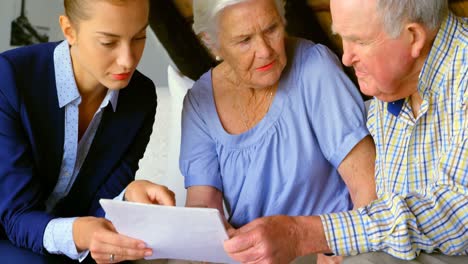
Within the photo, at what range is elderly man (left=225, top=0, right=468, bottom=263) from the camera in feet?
5.11

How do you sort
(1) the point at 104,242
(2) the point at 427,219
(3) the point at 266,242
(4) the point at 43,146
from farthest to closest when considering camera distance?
(4) the point at 43,146, (1) the point at 104,242, (3) the point at 266,242, (2) the point at 427,219

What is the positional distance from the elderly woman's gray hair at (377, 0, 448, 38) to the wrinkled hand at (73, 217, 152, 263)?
76 centimetres

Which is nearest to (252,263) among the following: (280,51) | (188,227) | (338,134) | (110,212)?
(188,227)

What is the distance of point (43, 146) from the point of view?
210 centimetres

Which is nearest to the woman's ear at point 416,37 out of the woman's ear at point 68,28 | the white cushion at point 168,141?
the woman's ear at point 68,28

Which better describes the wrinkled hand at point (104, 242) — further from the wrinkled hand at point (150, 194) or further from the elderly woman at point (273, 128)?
the elderly woman at point (273, 128)

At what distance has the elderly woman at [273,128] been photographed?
2.00 metres

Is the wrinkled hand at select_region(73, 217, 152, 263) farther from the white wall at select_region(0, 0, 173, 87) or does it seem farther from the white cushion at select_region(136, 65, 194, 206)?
the white wall at select_region(0, 0, 173, 87)

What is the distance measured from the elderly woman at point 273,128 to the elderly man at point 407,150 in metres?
0.27

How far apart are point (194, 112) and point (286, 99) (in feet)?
0.94

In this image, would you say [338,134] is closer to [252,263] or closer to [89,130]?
[252,263]

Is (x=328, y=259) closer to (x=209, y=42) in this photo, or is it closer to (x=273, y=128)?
(x=273, y=128)

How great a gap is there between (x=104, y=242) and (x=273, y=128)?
54 cm

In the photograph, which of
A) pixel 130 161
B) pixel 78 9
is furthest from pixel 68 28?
pixel 130 161
